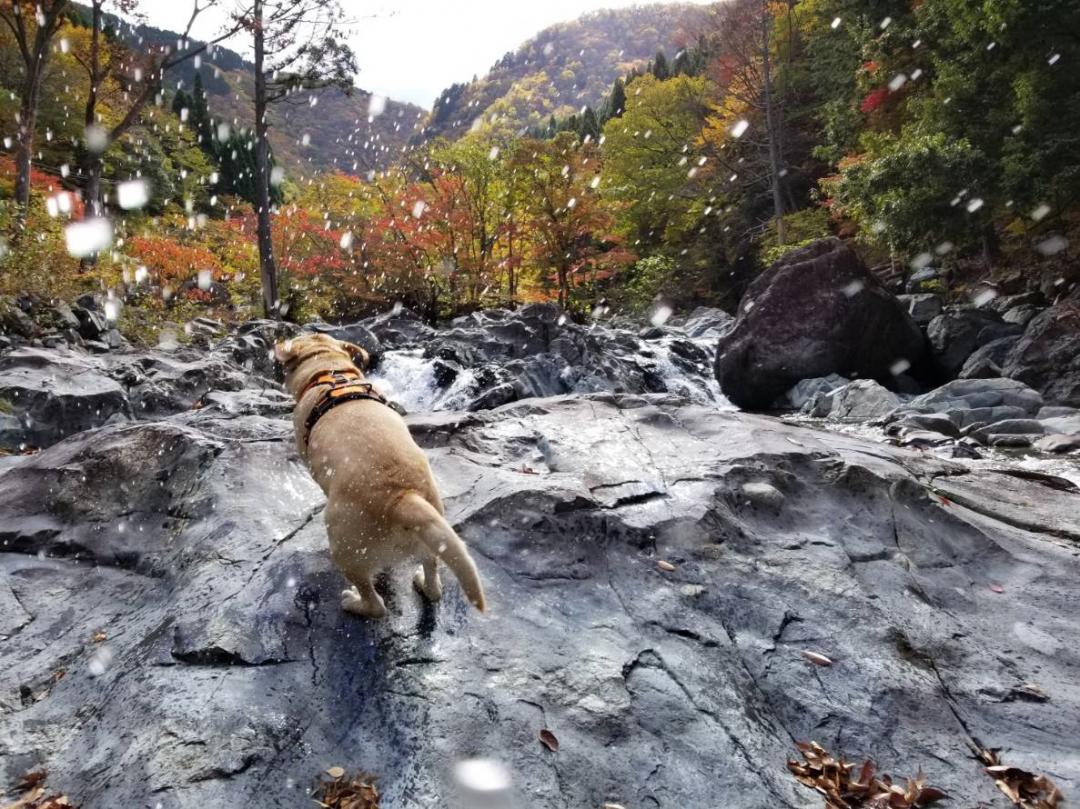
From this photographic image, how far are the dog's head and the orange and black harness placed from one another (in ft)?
1.00

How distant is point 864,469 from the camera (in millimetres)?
4121

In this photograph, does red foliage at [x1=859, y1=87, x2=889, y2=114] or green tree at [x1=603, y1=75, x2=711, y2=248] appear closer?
red foliage at [x1=859, y1=87, x2=889, y2=114]

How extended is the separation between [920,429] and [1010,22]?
8.08m

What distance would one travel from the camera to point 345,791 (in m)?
2.16

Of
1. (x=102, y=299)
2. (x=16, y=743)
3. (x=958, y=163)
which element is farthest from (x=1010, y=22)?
(x=102, y=299)

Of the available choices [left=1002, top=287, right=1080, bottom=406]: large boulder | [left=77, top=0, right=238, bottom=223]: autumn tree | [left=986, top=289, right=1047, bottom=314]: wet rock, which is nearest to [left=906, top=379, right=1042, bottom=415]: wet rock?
[left=1002, top=287, right=1080, bottom=406]: large boulder

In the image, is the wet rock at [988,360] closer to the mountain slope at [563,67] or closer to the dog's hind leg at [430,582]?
the dog's hind leg at [430,582]

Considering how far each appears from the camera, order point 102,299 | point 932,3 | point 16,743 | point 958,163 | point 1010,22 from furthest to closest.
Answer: point 102,299
point 932,3
point 958,163
point 1010,22
point 16,743

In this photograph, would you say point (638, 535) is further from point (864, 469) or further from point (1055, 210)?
point (1055, 210)

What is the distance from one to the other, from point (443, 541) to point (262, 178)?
1686cm

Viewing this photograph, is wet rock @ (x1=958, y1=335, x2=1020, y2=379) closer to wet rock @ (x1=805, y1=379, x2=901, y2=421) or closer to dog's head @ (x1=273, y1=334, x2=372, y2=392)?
wet rock @ (x1=805, y1=379, x2=901, y2=421)

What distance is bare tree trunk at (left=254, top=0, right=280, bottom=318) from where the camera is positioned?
612 inches

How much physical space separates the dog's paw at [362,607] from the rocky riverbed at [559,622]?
0.06 m

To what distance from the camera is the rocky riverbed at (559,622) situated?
2.30m
